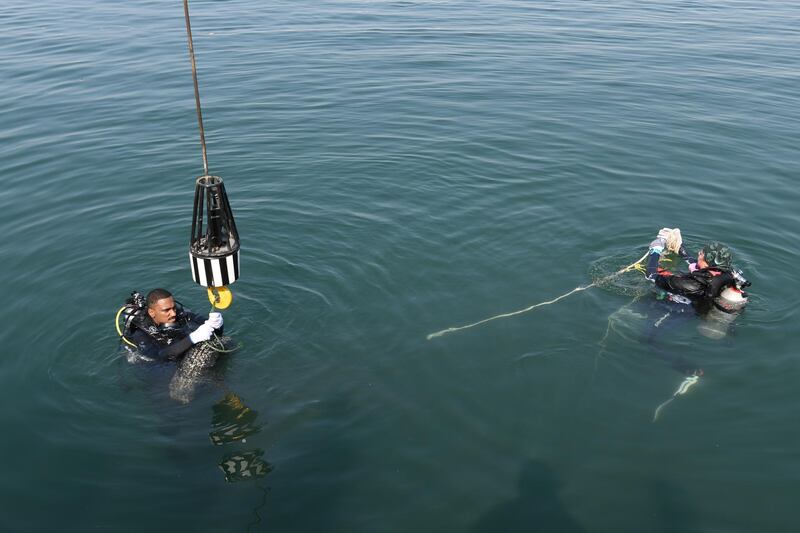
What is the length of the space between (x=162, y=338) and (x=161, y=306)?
0.53 meters

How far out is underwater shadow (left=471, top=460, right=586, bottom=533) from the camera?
7.00 meters

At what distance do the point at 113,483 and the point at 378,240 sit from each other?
6.65 m

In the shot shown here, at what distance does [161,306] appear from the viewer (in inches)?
341

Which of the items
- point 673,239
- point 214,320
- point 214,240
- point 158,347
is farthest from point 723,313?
point 158,347

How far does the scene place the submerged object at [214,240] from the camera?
22.5ft

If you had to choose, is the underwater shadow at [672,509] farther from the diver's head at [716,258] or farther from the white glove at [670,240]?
the white glove at [670,240]

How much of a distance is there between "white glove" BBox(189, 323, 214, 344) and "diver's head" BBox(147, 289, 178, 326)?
17.2 inches

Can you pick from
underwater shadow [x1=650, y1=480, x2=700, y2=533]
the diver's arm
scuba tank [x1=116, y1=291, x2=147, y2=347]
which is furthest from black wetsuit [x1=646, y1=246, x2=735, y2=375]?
scuba tank [x1=116, y1=291, x2=147, y2=347]

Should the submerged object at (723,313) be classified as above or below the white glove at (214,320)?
below

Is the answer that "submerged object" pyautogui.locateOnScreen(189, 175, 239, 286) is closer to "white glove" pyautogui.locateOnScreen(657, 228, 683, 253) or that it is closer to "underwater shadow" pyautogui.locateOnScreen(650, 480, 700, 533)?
"underwater shadow" pyautogui.locateOnScreen(650, 480, 700, 533)

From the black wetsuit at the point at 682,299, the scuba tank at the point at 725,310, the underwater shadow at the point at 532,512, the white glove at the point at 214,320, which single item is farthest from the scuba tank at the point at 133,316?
the scuba tank at the point at 725,310

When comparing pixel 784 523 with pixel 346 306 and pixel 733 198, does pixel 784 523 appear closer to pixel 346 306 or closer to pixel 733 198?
pixel 346 306

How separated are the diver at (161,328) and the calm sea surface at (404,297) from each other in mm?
433

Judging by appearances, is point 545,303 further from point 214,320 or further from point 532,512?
point 214,320
